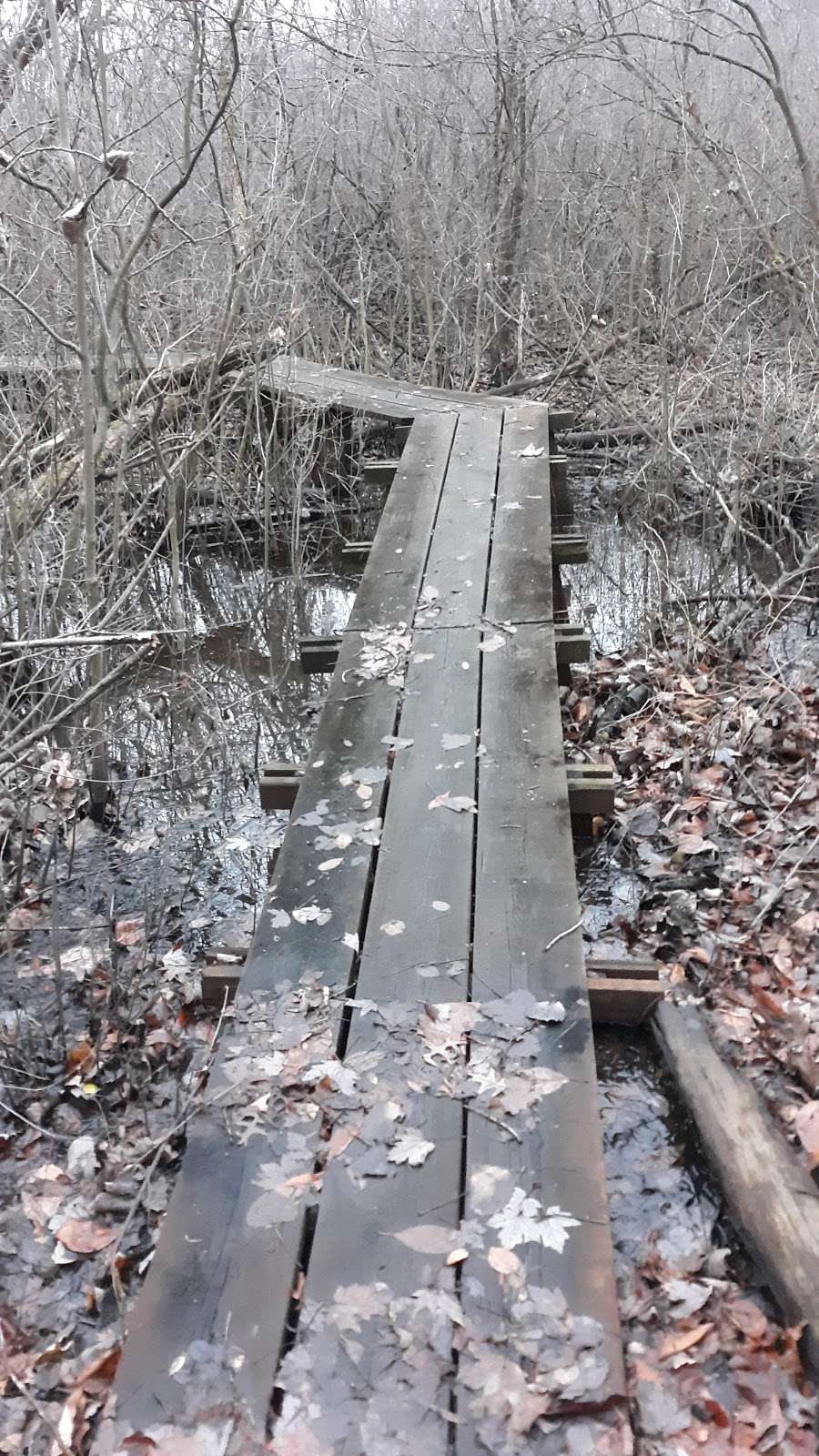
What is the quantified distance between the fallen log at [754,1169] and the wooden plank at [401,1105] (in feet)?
2.60

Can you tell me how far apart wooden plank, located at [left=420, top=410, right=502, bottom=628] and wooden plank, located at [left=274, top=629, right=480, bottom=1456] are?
1.02 meters

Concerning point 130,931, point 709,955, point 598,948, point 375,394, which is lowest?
point 130,931

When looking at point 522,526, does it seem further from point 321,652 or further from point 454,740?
point 454,740

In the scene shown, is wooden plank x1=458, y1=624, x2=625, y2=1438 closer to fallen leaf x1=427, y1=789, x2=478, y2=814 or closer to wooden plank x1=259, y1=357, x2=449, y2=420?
fallen leaf x1=427, y1=789, x2=478, y2=814

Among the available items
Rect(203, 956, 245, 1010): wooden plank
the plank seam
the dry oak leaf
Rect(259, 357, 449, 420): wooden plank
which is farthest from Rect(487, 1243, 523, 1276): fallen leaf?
Rect(259, 357, 449, 420): wooden plank

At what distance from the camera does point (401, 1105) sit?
7.91 ft

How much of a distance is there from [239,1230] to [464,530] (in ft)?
14.3

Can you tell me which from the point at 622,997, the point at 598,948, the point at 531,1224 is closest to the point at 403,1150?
the point at 531,1224

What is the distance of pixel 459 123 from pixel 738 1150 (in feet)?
34.3

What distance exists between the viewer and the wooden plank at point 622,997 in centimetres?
309

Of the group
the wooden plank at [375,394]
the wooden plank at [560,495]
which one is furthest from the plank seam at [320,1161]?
the wooden plank at [375,394]

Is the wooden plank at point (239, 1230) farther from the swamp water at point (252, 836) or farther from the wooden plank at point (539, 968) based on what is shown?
the swamp water at point (252, 836)

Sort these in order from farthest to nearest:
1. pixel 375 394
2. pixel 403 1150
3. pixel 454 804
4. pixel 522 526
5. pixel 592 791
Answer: pixel 375 394 → pixel 522 526 → pixel 592 791 → pixel 454 804 → pixel 403 1150

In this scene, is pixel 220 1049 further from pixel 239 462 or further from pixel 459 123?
pixel 459 123
